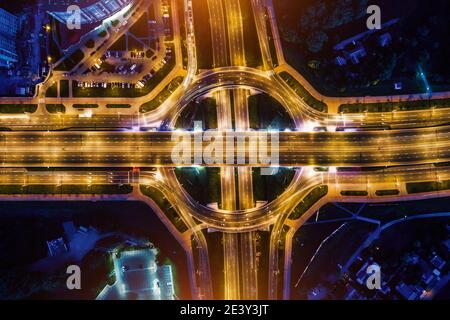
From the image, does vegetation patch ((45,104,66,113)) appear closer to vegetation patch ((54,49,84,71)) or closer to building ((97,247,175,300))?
vegetation patch ((54,49,84,71))

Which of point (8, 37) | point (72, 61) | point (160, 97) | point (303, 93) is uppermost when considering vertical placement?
point (8, 37)

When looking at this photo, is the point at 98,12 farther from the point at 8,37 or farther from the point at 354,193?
the point at 354,193

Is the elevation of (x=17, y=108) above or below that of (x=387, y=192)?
above

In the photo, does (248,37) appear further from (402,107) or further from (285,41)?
(402,107)

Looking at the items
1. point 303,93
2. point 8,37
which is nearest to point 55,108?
point 8,37

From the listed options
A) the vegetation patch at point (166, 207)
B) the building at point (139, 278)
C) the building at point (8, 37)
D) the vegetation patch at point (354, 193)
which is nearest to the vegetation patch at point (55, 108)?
the building at point (8, 37)

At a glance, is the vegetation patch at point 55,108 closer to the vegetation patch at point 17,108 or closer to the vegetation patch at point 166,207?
the vegetation patch at point 17,108

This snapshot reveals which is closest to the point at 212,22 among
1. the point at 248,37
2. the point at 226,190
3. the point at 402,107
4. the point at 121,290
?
the point at 248,37

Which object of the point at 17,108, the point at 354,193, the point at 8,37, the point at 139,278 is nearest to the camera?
the point at 139,278
